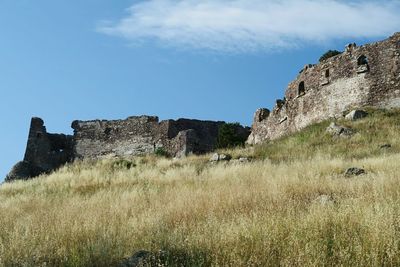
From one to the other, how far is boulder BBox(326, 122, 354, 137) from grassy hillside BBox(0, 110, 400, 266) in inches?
309

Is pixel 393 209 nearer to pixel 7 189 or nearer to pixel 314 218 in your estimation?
pixel 314 218

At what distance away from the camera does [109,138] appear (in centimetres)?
3431

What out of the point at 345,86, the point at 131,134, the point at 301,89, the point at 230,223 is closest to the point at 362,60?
the point at 345,86

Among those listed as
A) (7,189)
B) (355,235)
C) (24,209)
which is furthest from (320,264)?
(7,189)

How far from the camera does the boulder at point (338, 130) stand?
2124cm

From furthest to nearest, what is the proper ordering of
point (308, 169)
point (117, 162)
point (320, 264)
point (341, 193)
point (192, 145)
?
point (192, 145) → point (117, 162) → point (308, 169) → point (341, 193) → point (320, 264)

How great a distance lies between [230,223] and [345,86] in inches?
804

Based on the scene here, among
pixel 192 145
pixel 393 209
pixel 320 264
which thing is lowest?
pixel 320 264

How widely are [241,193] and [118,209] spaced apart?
7.70ft

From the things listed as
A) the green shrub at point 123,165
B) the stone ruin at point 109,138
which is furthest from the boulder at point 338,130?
the stone ruin at point 109,138

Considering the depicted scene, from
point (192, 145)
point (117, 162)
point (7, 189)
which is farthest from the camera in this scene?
point (192, 145)

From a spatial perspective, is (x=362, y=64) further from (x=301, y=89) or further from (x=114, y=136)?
(x=114, y=136)

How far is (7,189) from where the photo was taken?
1766 centimetres

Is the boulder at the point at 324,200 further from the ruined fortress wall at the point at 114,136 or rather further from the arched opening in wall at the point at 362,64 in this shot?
the ruined fortress wall at the point at 114,136
